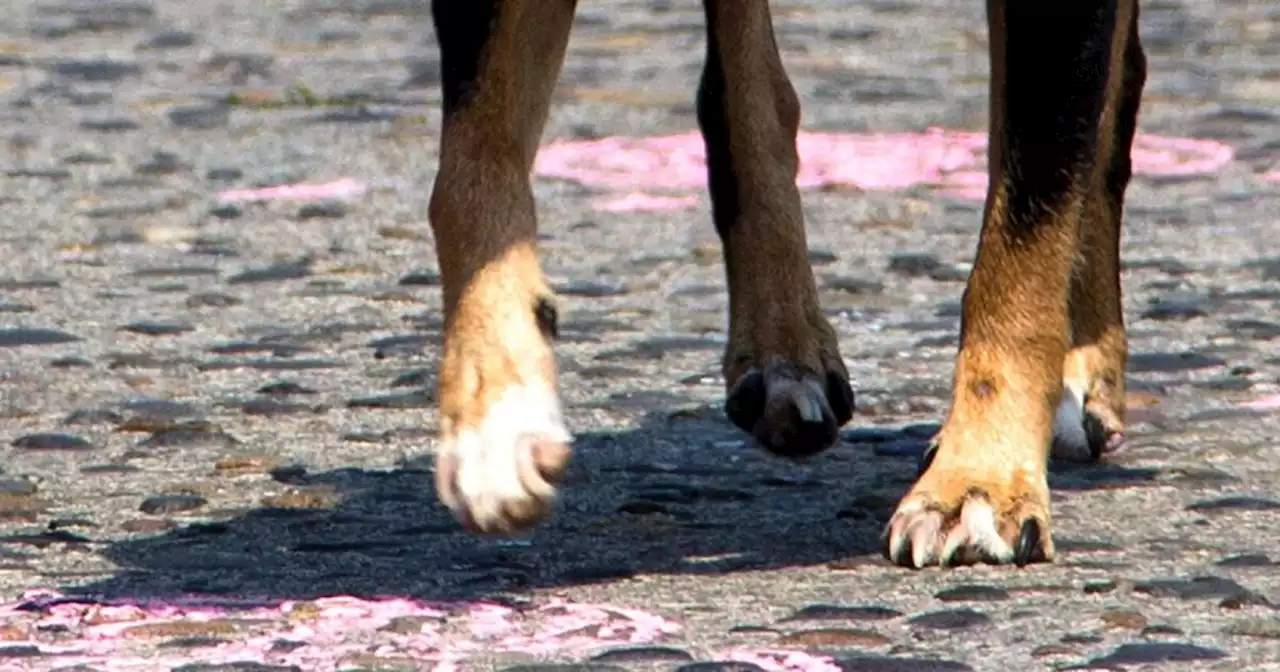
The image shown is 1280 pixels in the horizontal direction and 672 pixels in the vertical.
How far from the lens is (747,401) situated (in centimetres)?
552

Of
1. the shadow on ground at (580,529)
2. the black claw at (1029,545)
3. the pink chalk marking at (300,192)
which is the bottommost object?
the black claw at (1029,545)

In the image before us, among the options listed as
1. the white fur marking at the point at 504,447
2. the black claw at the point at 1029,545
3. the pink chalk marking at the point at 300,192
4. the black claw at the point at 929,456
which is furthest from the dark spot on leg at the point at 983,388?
the pink chalk marking at the point at 300,192

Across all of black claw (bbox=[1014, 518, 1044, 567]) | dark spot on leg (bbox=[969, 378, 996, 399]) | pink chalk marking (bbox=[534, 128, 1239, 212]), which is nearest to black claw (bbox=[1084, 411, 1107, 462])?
dark spot on leg (bbox=[969, 378, 996, 399])

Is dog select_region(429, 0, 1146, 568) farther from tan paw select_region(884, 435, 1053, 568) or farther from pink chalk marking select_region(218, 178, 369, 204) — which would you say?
pink chalk marking select_region(218, 178, 369, 204)

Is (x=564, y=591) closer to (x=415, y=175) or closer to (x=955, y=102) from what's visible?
(x=415, y=175)

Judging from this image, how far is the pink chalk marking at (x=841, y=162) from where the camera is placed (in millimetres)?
8477

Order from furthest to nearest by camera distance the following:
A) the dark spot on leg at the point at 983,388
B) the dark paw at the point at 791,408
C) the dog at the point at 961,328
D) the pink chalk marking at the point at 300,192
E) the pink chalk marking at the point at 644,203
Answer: the pink chalk marking at the point at 300,192 → the pink chalk marking at the point at 644,203 → the dark paw at the point at 791,408 → the dark spot on leg at the point at 983,388 → the dog at the point at 961,328

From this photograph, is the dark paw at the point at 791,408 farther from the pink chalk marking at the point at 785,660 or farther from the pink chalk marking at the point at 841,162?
the pink chalk marking at the point at 841,162

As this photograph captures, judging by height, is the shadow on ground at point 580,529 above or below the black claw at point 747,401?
below

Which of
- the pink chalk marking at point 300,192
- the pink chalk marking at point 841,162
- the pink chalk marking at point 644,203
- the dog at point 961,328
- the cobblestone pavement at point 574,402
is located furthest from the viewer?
the pink chalk marking at point 841,162

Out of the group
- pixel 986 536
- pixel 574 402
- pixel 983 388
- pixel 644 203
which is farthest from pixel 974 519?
pixel 644 203

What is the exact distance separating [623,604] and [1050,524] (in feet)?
2.60

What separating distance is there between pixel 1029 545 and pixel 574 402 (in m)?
1.55

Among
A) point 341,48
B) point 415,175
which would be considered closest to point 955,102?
point 415,175
